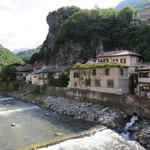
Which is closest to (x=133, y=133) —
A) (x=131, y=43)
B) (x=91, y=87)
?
(x=91, y=87)

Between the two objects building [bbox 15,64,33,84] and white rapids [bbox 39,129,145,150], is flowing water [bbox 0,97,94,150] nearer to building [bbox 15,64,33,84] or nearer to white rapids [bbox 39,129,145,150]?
white rapids [bbox 39,129,145,150]

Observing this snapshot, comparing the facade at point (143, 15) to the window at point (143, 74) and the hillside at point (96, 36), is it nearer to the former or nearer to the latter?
the hillside at point (96, 36)

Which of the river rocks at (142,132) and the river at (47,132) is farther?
the river rocks at (142,132)

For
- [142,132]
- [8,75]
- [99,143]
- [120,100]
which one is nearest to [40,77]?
[8,75]

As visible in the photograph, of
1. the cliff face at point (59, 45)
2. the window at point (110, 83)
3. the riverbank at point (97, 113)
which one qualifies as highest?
the cliff face at point (59, 45)

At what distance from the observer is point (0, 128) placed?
3681 centimetres

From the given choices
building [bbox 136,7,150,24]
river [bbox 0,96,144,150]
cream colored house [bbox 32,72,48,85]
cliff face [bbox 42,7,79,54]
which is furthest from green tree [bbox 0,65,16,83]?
building [bbox 136,7,150,24]

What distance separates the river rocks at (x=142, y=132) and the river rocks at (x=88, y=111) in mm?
2912

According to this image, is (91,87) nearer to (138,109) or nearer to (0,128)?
(138,109)

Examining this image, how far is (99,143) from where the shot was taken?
1065 inches

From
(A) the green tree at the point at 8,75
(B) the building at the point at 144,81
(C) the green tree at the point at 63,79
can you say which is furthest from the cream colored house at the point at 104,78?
(A) the green tree at the point at 8,75

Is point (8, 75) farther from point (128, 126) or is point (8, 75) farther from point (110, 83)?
point (128, 126)

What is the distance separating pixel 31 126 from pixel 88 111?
32.6 feet

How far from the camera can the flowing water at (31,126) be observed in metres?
30.8
